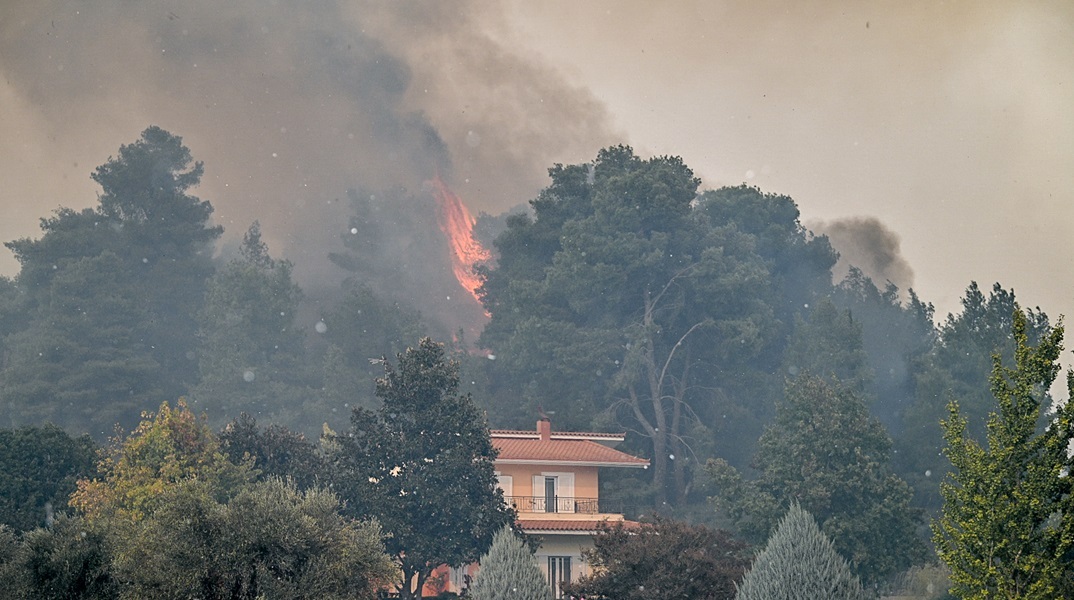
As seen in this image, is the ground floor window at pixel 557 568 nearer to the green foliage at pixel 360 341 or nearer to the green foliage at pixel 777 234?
the green foliage at pixel 360 341

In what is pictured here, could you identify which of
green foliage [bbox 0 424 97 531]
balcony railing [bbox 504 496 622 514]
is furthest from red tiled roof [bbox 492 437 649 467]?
green foliage [bbox 0 424 97 531]

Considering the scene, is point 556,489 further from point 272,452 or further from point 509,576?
point 509,576

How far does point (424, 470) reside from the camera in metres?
57.9

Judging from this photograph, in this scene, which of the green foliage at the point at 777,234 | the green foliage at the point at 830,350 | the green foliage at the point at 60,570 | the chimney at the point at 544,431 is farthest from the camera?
the green foliage at the point at 777,234

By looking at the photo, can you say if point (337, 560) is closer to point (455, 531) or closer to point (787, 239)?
point (455, 531)

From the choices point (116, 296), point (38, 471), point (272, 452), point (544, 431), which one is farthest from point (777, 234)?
point (38, 471)

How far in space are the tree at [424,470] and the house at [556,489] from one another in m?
8.78

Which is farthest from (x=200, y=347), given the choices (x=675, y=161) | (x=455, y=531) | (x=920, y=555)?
(x=920, y=555)

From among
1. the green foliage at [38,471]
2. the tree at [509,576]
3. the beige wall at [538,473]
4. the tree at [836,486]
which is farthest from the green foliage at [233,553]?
the beige wall at [538,473]

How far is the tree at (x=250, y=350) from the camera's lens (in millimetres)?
108750

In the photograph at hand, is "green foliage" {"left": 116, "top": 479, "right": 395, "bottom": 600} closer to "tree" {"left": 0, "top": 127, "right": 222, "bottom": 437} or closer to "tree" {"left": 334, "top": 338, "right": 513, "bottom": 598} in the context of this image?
"tree" {"left": 334, "top": 338, "right": 513, "bottom": 598}

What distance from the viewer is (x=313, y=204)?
183625 millimetres

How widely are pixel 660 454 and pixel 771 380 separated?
14074 mm

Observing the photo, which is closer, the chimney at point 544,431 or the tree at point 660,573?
the tree at point 660,573
